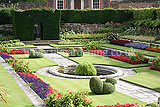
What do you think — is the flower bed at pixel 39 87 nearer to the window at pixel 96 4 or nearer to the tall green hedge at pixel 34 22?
the tall green hedge at pixel 34 22

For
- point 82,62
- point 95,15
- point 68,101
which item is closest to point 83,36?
point 95,15

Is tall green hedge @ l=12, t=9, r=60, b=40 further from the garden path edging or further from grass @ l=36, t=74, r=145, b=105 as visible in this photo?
grass @ l=36, t=74, r=145, b=105

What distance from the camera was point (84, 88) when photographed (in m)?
11.4

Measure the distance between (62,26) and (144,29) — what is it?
964 centimetres

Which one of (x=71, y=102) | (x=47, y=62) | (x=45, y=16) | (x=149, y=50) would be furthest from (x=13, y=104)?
(x=45, y=16)

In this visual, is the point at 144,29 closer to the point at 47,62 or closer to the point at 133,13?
the point at 133,13

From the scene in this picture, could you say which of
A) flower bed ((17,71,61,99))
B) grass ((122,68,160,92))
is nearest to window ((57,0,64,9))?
grass ((122,68,160,92))

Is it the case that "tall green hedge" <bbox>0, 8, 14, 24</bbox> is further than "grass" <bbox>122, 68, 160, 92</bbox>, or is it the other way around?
"tall green hedge" <bbox>0, 8, 14, 24</bbox>

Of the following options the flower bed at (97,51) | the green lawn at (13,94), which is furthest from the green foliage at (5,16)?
the green lawn at (13,94)

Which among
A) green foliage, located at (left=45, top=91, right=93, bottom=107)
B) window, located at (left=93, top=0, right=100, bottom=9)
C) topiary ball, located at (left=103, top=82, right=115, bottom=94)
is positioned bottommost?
topiary ball, located at (left=103, top=82, right=115, bottom=94)

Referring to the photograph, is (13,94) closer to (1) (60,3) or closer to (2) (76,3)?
(1) (60,3)

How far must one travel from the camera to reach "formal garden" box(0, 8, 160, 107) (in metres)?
8.94

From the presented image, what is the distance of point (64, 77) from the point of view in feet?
45.0

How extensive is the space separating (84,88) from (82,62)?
469 cm
